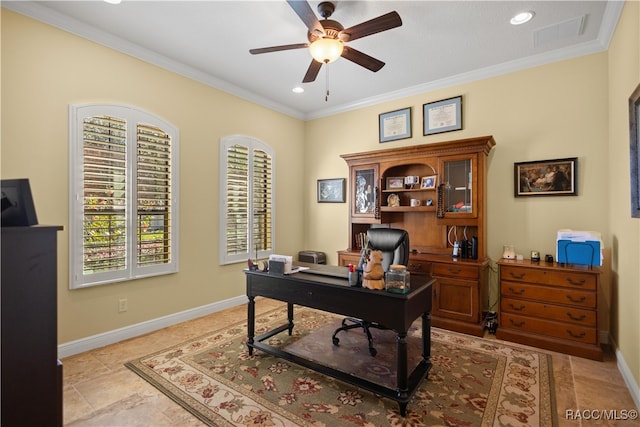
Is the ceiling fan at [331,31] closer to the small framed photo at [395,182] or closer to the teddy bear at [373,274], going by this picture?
the teddy bear at [373,274]

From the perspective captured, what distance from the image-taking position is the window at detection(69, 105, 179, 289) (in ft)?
9.63

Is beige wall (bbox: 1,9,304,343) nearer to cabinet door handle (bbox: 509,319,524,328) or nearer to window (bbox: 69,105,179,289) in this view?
window (bbox: 69,105,179,289)

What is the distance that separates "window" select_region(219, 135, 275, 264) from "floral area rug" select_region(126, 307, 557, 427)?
1380 millimetres

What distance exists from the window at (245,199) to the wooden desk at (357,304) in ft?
4.39

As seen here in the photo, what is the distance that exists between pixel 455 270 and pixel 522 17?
2.52 m

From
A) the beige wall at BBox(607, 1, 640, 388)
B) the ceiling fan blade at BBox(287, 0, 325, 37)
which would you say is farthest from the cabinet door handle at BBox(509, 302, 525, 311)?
the ceiling fan blade at BBox(287, 0, 325, 37)

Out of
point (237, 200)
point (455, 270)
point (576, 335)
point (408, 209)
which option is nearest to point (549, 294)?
point (576, 335)

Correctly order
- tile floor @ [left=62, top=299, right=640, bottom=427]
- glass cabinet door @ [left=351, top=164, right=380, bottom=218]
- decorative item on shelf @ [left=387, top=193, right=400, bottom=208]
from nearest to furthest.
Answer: tile floor @ [left=62, top=299, right=640, bottom=427], decorative item on shelf @ [left=387, top=193, right=400, bottom=208], glass cabinet door @ [left=351, top=164, right=380, bottom=218]

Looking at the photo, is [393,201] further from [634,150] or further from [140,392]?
[140,392]

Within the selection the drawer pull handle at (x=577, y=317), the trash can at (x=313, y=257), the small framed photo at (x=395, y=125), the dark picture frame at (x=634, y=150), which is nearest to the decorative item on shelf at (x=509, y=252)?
the drawer pull handle at (x=577, y=317)

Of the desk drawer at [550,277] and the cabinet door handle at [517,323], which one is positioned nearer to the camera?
the desk drawer at [550,277]

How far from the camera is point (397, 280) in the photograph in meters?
2.12

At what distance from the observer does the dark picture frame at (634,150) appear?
2.12 meters

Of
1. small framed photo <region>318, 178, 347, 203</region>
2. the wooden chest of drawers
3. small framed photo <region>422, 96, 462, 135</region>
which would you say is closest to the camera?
the wooden chest of drawers
